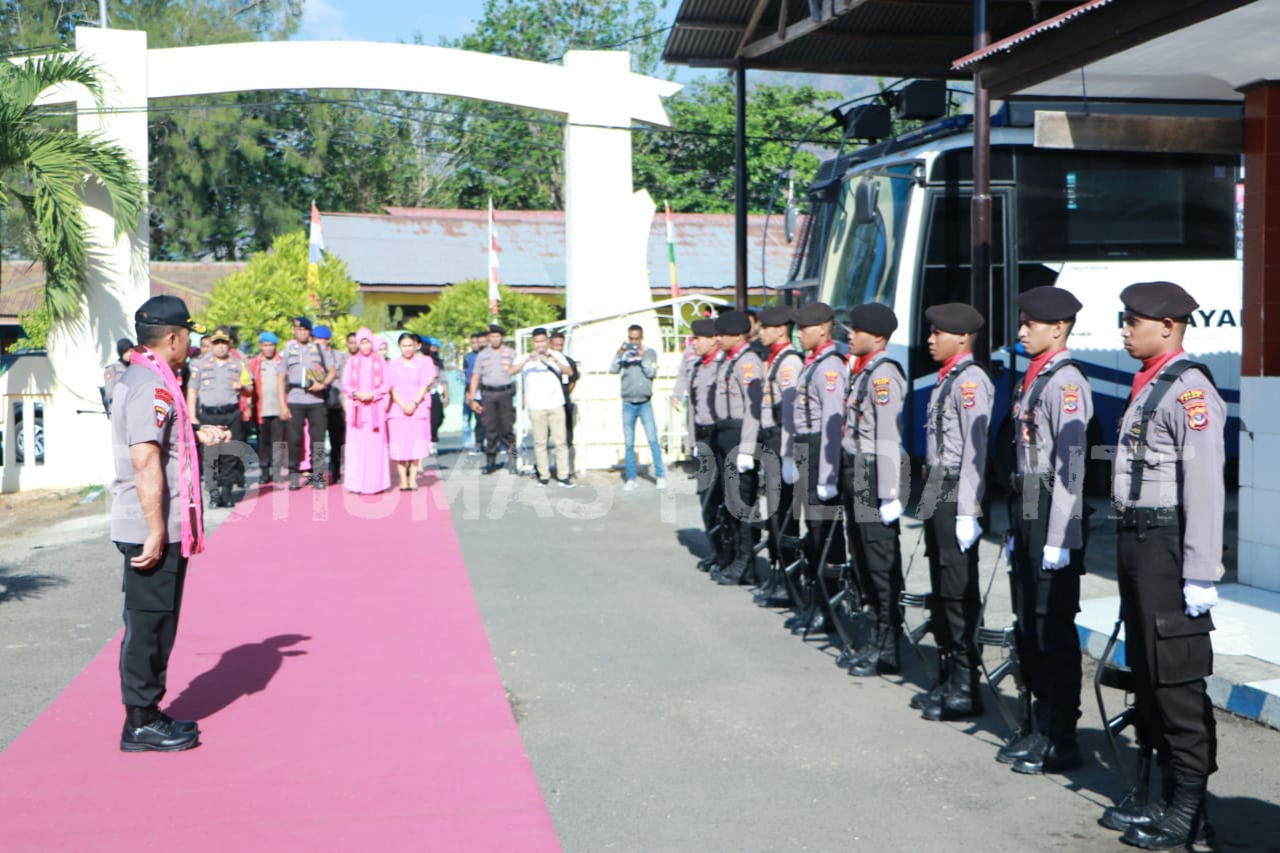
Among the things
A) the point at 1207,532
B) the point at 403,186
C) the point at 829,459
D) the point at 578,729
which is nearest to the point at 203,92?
the point at 829,459

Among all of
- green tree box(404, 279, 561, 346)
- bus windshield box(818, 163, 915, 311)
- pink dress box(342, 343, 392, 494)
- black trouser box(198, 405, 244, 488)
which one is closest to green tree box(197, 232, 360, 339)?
green tree box(404, 279, 561, 346)

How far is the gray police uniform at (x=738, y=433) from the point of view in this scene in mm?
9719

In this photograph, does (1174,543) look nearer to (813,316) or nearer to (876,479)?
(876,479)

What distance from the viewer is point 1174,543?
4883 millimetres

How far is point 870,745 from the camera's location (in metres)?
6.11

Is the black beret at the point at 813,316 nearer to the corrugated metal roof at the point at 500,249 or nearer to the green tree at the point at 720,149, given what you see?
the corrugated metal roof at the point at 500,249

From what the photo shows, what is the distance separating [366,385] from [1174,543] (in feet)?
36.7

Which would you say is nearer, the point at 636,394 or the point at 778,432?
the point at 778,432

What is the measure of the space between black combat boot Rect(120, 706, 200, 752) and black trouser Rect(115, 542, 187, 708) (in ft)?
0.22

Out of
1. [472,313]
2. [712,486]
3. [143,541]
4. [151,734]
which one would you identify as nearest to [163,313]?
[143,541]

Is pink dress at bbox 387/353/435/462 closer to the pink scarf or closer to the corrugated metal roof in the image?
the pink scarf

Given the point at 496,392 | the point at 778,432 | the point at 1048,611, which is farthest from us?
the point at 496,392

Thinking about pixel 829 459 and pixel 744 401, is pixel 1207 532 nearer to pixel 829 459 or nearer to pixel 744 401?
pixel 829 459

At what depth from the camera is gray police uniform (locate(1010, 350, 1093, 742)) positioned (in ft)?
18.0
